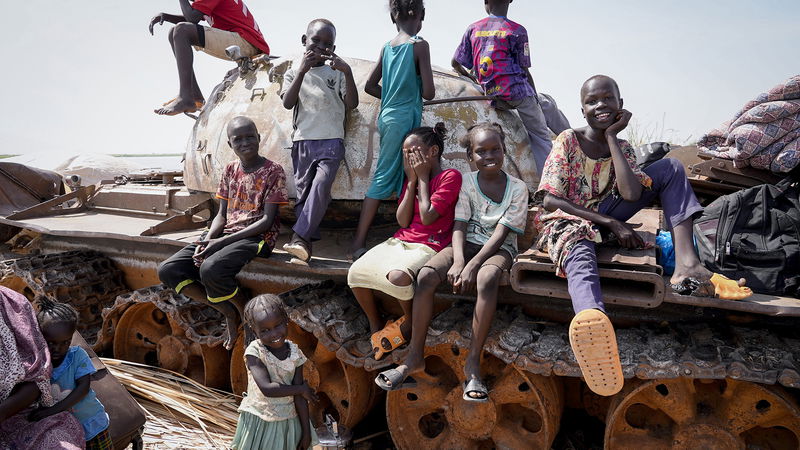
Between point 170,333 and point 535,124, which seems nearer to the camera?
point 535,124

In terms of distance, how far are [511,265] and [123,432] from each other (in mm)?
2501

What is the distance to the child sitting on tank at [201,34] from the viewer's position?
5.54m

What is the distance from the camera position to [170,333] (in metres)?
5.43

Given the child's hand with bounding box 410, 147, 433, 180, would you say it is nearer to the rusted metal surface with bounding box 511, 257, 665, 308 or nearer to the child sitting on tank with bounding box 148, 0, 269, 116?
the rusted metal surface with bounding box 511, 257, 665, 308

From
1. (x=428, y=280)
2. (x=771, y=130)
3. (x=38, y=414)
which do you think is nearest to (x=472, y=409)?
(x=428, y=280)

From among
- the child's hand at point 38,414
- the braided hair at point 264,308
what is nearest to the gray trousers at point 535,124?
the braided hair at point 264,308

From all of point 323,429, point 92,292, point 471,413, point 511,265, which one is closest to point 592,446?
point 471,413

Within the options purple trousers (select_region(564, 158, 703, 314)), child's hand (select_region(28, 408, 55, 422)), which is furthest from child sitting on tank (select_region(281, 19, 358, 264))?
purple trousers (select_region(564, 158, 703, 314))

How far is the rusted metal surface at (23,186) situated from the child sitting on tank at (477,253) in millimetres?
5668

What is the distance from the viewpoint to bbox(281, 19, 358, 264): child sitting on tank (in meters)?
4.27

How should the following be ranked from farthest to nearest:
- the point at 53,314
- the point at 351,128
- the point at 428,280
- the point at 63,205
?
the point at 63,205
the point at 351,128
the point at 428,280
the point at 53,314

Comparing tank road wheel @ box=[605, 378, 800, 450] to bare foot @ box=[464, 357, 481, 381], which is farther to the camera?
bare foot @ box=[464, 357, 481, 381]

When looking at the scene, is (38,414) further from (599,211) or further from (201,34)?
(201,34)

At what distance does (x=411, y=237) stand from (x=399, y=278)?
19.0 inches
